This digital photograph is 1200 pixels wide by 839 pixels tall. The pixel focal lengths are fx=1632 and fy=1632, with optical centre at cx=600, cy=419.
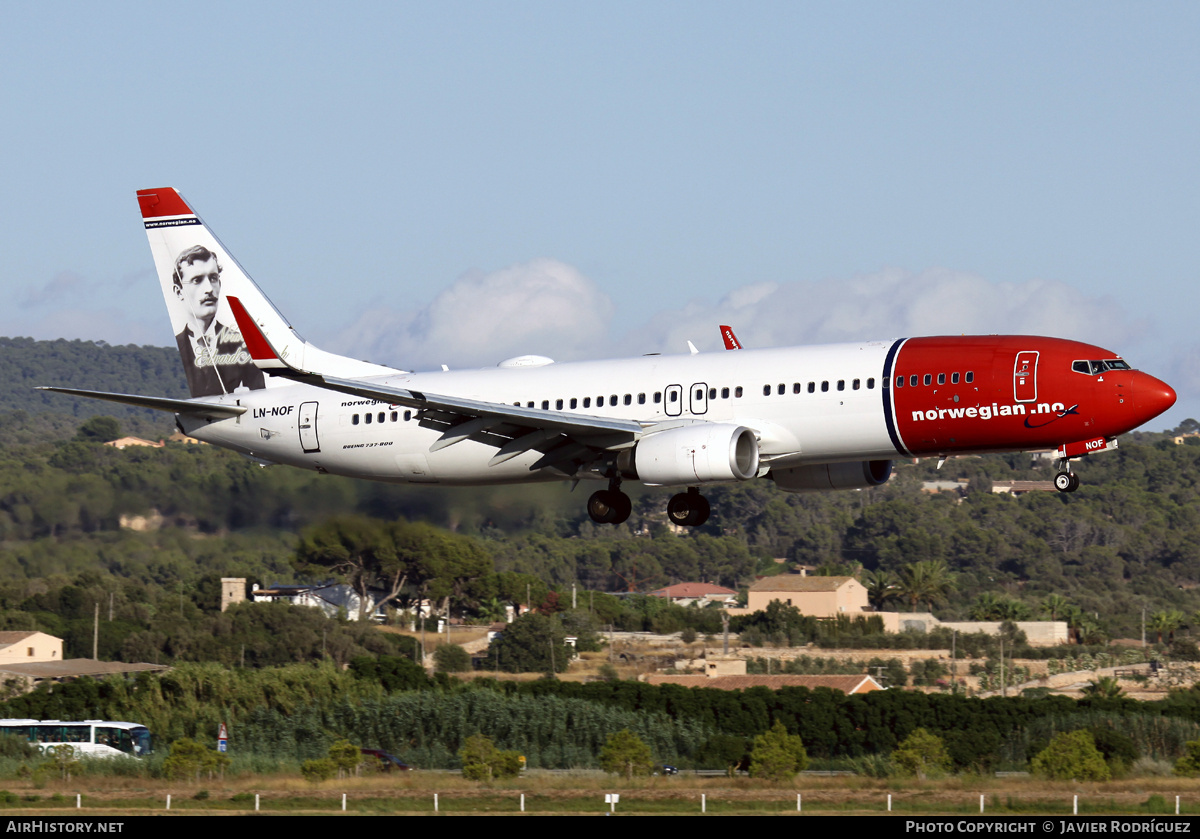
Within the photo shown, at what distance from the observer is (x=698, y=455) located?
1642 inches

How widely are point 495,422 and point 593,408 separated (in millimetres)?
2837

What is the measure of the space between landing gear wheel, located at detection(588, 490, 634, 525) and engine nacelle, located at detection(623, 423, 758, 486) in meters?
3.20

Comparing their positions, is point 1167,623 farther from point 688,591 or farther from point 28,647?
point 28,647

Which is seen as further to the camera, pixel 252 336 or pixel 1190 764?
pixel 1190 764

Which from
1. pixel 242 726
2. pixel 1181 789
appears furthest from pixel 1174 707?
pixel 242 726

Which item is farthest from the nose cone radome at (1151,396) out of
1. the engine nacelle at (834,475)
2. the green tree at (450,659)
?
the green tree at (450,659)

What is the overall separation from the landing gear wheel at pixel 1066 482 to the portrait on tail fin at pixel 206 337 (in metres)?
24.2

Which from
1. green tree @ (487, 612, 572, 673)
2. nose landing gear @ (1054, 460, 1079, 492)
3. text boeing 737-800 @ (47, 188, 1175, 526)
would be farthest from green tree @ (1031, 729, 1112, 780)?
green tree @ (487, 612, 572, 673)

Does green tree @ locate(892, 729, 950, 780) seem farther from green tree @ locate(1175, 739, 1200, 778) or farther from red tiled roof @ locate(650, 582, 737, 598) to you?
red tiled roof @ locate(650, 582, 737, 598)

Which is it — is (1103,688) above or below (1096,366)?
below

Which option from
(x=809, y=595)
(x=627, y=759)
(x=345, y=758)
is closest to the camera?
(x=345, y=758)

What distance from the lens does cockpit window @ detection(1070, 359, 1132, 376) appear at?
133 ft

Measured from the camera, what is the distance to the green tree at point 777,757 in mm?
68250

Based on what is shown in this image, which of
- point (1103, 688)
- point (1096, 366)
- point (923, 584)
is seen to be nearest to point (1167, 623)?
point (923, 584)
